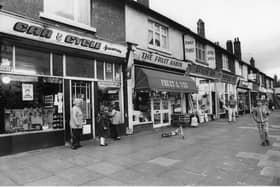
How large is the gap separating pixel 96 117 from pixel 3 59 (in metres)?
4.06

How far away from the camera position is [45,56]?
24.1 feet

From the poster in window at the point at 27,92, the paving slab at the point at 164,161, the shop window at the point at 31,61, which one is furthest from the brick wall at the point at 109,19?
the paving slab at the point at 164,161

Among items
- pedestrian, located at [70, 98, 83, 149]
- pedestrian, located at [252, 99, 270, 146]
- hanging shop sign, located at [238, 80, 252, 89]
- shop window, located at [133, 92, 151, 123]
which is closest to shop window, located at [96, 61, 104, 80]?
pedestrian, located at [70, 98, 83, 149]

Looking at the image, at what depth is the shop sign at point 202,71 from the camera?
14.7 metres

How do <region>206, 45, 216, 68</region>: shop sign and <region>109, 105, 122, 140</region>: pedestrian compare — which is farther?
<region>206, 45, 216, 68</region>: shop sign

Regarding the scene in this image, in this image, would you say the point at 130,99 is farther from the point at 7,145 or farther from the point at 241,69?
the point at 241,69

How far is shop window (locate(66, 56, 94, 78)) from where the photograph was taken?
7988 millimetres

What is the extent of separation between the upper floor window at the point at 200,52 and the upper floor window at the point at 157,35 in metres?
4.46

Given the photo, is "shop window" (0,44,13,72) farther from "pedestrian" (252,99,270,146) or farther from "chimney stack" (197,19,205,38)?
"chimney stack" (197,19,205,38)

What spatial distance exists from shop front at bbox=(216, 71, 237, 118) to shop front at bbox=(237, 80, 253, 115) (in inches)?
92.4

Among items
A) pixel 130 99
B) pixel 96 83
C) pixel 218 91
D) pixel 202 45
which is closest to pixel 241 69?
pixel 218 91

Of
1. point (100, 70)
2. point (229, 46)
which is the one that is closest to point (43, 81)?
point (100, 70)

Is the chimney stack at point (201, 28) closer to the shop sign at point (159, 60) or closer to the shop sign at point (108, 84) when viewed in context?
the shop sign at point (159, 60)

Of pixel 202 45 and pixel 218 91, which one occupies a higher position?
pixel 202 45
